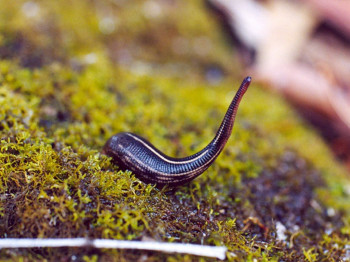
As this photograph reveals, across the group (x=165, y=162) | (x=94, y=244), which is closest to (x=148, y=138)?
(x=165, y=162)

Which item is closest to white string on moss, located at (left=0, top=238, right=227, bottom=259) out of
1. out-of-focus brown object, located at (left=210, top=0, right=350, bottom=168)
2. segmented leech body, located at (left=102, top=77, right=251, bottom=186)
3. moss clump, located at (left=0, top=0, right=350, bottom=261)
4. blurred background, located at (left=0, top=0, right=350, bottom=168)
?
moss clump, located at (left=0, top=0, right=350, bottom=261)

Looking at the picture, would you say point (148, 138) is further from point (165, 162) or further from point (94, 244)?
point (94, 244)

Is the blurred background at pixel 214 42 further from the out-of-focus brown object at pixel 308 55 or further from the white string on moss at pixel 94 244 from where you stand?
the white string on moss at pixel 94 244

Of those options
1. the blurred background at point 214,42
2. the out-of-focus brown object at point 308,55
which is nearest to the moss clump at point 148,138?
the blurred background at point 214,42

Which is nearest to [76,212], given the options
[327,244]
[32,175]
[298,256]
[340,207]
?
[32,175]

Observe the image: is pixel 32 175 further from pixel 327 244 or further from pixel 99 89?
pixel 327 244
